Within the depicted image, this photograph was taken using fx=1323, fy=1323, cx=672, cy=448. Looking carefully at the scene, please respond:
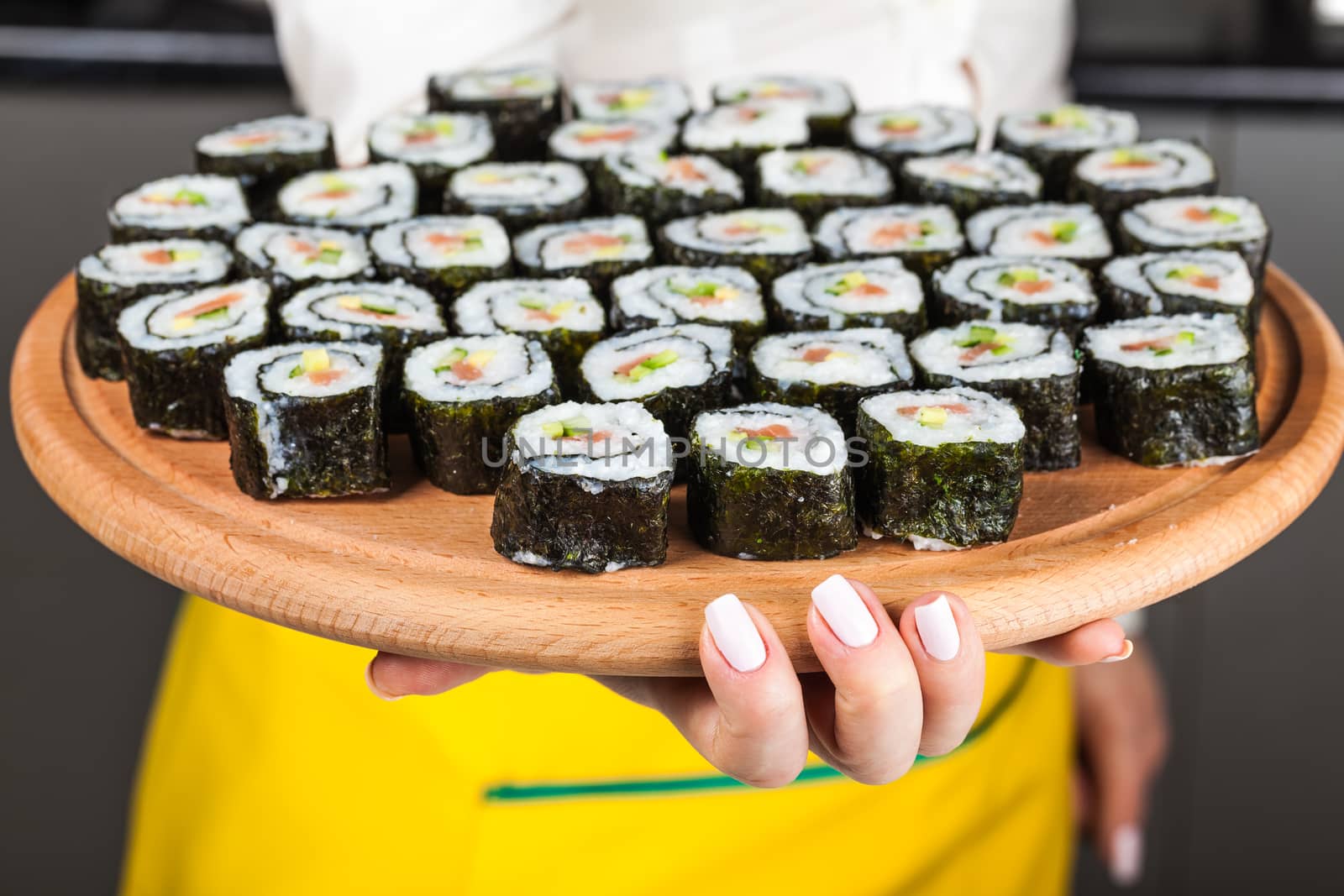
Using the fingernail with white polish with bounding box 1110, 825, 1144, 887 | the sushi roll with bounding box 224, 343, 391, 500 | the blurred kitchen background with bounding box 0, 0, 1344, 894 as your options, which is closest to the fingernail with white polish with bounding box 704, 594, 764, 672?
the sushi roll with bounding box 224, 343, 391, 500

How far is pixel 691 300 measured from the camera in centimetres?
178

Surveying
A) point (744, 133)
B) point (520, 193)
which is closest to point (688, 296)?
point (520, 193)

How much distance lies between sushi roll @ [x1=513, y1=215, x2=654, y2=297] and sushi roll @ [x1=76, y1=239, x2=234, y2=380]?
417 mm

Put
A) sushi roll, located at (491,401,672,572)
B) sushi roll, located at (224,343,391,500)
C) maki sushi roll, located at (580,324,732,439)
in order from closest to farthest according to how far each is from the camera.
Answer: sushi roll, located at (491,401,672,572)
sushi roll, located at (224,343,391,500)
maki sushi roll, located at (580,324,732,439)

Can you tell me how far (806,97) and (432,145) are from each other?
65 centimetres

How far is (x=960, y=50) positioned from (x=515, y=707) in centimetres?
159

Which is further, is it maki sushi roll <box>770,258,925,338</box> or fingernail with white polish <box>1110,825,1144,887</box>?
fingernail with white polish <box>1110,825,1144,887</box>

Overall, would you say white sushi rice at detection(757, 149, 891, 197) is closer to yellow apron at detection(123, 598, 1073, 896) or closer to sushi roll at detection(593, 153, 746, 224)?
sushi roll at detection(593, 153, 746, 224)

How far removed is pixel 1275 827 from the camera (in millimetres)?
3484

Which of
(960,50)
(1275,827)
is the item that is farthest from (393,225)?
(1275,827)

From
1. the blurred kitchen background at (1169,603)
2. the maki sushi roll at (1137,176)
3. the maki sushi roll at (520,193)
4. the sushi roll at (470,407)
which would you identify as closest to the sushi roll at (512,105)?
the maki sushi roll at (520,193)

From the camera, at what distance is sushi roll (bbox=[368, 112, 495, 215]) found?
6.84ft

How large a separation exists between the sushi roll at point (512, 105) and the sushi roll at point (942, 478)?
3.38 feet

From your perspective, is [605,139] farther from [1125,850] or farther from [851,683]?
[1125,850]
